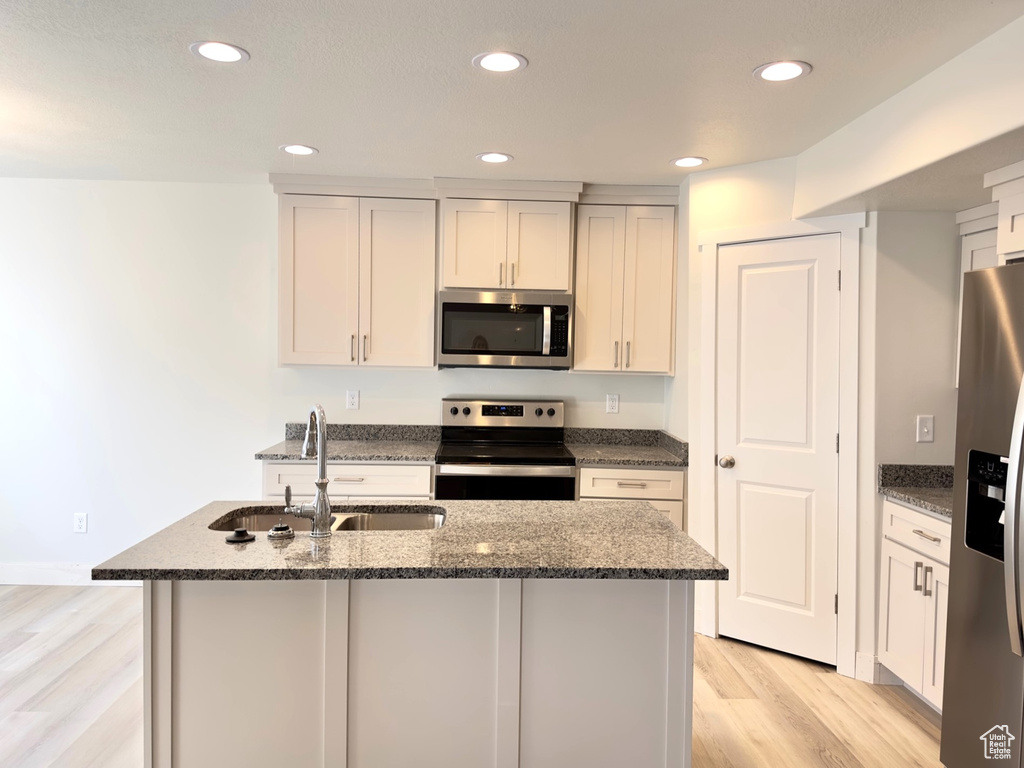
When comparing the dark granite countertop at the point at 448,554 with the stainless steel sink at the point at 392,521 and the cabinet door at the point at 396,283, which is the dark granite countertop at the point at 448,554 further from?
the cabinet door at the point at 396,283

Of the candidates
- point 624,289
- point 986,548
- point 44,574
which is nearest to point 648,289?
point 624,289

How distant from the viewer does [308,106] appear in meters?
2.76

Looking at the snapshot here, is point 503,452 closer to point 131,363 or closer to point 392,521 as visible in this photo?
point 392,521

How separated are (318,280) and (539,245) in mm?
1256

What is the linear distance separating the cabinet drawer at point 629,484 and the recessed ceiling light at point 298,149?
2.12 meters

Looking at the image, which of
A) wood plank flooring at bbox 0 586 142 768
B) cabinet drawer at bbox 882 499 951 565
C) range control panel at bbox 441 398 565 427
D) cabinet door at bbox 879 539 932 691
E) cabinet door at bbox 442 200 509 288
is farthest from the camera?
range control panel at bbox 441 398 565 427

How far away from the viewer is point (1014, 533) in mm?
1804

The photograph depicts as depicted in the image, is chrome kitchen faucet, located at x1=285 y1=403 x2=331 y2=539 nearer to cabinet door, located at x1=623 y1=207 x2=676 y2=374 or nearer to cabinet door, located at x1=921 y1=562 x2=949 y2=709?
cabinet door, located at x1=921 y1=562 x2=949 y2=709

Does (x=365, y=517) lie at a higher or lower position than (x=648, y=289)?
lower

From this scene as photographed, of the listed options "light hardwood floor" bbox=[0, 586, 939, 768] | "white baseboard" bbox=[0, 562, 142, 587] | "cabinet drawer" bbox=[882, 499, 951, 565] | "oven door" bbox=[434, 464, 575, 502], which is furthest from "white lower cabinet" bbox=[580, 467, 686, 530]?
"white baseboard" bbox=[0, 562, 142, 587]

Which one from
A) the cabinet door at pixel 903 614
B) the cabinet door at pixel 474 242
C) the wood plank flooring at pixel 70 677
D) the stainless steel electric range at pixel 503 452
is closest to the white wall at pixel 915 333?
the cabinet door at pixel 903 614

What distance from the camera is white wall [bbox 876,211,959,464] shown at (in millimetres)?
3025

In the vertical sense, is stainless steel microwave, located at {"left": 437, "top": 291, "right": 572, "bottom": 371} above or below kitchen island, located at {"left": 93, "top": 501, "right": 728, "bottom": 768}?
above

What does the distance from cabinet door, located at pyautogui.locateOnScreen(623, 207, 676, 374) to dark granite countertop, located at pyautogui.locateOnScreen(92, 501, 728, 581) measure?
1.89 metres
